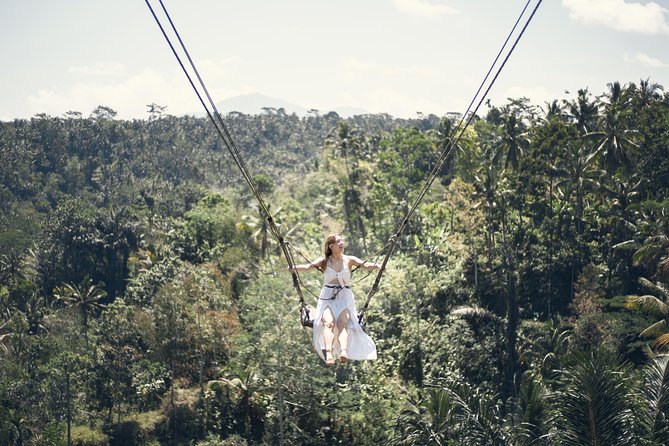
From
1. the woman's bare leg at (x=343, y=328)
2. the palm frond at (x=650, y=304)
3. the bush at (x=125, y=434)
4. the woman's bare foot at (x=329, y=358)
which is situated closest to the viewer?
the woman's bare foot at (x=329, y=358)

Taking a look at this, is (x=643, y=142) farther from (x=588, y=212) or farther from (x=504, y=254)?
(x=504, y=254)

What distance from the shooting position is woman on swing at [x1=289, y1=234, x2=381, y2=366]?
10.9 metres

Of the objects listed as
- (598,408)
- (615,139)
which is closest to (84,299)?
(615,139)

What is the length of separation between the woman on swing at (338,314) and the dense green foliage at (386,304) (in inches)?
315

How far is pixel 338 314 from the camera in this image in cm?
1102

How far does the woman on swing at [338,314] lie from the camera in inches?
431

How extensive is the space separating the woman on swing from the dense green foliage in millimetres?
7996

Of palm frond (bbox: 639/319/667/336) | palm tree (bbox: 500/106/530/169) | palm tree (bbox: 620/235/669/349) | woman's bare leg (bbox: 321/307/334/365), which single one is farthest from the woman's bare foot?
palm tree (bbox: 500/106/530/169)

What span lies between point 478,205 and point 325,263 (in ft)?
121

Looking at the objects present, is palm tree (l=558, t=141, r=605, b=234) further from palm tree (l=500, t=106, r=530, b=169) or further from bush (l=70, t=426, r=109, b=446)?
bush (l=70, t=426, r=109, b=446)

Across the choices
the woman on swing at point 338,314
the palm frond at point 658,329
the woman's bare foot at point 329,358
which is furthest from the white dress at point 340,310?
the palm frond at point 658,329

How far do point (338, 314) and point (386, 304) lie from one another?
3318 centimetres

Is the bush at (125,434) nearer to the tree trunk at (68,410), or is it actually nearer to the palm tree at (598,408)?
the tree trunk at (68,410)

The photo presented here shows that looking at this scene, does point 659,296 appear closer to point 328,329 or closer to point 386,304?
point 386,304
